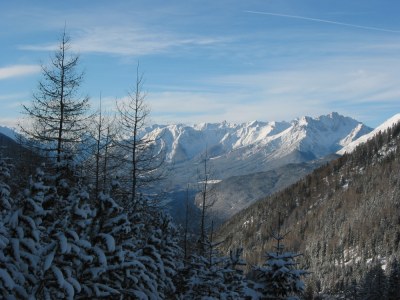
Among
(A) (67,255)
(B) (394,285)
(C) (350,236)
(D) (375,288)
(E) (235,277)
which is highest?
(A) (67,255)

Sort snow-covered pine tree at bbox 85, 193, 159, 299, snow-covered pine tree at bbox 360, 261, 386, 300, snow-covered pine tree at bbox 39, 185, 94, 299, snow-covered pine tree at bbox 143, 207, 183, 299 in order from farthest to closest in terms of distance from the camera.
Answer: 1. snow-covered pine tree at bbox 360, 261, 386, 300
2. snow-covered pine tree at bbox 143, 207, 183, 299
3. snow-covered pine tree at bbox 85, 193, 159, 299
4. snow-covered pine tree at bbox 39, 185, 94, 299

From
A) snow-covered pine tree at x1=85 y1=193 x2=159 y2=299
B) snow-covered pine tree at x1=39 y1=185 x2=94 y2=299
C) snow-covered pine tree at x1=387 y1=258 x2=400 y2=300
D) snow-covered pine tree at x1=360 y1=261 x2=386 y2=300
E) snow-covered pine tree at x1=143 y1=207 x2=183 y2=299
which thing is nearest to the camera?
snow-covered pine tree at x1=39 y1=185 x2=94 y2=299

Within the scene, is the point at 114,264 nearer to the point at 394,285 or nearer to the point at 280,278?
the point at 280,278

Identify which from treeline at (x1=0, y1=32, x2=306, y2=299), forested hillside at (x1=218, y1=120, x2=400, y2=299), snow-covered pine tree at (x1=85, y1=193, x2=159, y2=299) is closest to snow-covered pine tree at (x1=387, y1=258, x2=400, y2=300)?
forested hillside at (x1=218, y1=120, x2=400, y2=299)

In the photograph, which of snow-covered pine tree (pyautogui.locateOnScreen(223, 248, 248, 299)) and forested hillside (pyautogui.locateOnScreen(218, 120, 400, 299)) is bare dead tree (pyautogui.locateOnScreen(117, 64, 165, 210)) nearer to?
snow-covered pine tree (pyautogui.locateOnScreen(223, 248, 248, 299))

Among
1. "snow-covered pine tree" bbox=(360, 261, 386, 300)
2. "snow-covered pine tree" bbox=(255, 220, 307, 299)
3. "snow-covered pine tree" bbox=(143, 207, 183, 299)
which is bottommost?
"snow-covered pine tree" bbox=(360, 261, 386, 300)

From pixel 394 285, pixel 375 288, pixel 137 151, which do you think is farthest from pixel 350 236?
pixel 137 151

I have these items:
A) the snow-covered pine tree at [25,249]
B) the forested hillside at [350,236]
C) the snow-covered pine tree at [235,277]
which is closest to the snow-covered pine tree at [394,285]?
the forested hillside at [350,236]

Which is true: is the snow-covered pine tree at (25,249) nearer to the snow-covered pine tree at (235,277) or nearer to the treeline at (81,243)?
the treeline at (81,243)

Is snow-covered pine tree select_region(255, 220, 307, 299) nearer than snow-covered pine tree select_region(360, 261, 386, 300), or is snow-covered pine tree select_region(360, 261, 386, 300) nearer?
snow-covered pine tree select_region(255, 220, 307, 299)

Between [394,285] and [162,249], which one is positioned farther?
[394,285]

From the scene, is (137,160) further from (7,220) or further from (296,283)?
(7,220)

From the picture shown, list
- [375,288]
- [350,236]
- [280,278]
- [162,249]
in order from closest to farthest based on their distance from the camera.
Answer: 1. [162,249]
2. [280,278]
3. [375,288]
4. [350,236]

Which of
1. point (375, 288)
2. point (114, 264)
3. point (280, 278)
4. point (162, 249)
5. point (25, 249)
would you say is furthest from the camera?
point (375, 288)
